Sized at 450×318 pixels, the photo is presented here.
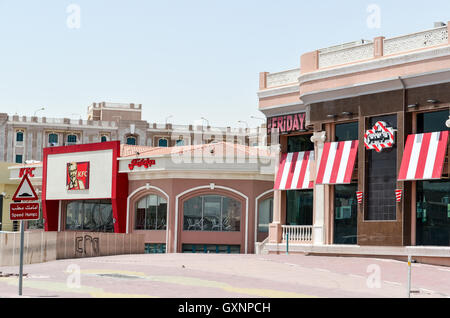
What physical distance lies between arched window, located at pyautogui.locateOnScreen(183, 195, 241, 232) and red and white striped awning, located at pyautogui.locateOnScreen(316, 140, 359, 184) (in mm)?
14529

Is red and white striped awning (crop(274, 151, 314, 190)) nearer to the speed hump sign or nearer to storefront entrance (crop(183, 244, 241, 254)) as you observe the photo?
storefront entrance (crop(183, 244, 241, 254))

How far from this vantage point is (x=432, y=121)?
35094mm

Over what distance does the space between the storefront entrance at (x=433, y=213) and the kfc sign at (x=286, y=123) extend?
28.7ft

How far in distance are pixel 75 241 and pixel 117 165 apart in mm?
18996

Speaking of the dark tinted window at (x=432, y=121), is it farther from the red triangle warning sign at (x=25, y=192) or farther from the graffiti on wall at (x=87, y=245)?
the red triangle warning sign at (x=25, y=192)

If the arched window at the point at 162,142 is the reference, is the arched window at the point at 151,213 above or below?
below

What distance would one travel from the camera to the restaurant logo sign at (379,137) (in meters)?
36.0

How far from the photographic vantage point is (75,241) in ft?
121

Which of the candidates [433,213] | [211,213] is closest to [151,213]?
[211,213]

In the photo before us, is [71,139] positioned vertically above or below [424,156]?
above

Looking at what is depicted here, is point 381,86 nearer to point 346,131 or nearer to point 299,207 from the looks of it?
point 346,131

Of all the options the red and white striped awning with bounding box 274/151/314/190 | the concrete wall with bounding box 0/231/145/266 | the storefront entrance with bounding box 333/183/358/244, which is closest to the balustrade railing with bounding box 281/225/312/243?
the storefront entrance with bounding box 333/183/358/244

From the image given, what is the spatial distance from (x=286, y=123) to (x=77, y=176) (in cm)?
2145

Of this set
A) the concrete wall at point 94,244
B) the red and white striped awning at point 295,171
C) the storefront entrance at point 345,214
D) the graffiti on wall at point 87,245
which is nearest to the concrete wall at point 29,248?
the concrete wall at point 94,244
